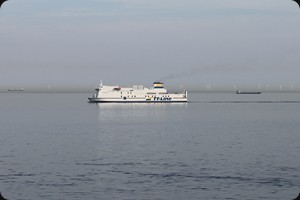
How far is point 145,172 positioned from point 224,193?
683 centimetres

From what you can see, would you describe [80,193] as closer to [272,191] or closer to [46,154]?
[272,191]

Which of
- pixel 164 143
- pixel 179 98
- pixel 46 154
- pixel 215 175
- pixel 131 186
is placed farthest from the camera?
pixel 179 98

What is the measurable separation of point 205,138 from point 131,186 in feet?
90.0

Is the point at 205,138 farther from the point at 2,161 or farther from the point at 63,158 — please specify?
the point at 2,161

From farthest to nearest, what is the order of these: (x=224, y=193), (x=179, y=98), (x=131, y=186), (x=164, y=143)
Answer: (x=179, y=98) < (x=164, y=143) < (x=131, y=186) < (x=224, y=193)

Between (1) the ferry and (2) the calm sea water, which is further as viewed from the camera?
(1) the ferry

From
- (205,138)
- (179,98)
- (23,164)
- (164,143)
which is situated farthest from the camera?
(179,98)

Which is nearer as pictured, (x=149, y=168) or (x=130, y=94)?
(x=149, y=168)

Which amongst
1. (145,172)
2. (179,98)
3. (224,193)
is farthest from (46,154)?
(179,98)

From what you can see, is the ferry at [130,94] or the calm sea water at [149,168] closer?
the calm sea water at [149,168]

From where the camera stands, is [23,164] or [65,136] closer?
[23,164]

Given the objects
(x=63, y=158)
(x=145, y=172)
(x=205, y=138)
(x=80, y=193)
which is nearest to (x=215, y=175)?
(x=145, y=172)

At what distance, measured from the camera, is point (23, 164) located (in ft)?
112

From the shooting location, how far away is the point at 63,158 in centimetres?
3762
